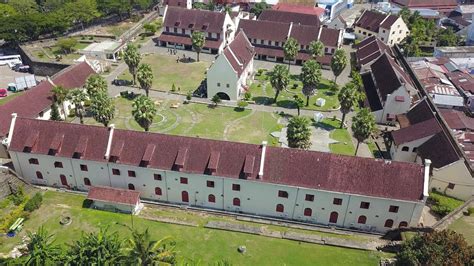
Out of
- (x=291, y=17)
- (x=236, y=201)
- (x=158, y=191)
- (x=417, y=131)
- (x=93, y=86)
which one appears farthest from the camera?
(x=291, y=17)

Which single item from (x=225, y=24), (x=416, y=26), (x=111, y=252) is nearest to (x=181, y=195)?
(x=111, y=252)

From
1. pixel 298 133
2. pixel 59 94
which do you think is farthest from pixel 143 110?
pixel 298 133

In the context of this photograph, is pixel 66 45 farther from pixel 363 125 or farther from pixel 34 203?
pixel 363 125

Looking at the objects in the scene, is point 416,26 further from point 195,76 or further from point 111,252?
point 111,252

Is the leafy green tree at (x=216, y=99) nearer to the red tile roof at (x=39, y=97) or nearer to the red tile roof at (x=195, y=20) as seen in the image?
the red tile roof at (x=39, y=97)

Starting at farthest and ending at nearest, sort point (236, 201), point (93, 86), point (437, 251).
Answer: point (93, 86), point (236, 201), point (437, 251)

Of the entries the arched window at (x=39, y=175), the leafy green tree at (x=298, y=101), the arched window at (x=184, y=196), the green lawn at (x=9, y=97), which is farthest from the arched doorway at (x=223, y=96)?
the green lawn at (x=9, y=97)

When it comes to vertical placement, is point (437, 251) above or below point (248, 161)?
below

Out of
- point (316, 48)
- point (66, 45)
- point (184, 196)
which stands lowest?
point (184, 196)
